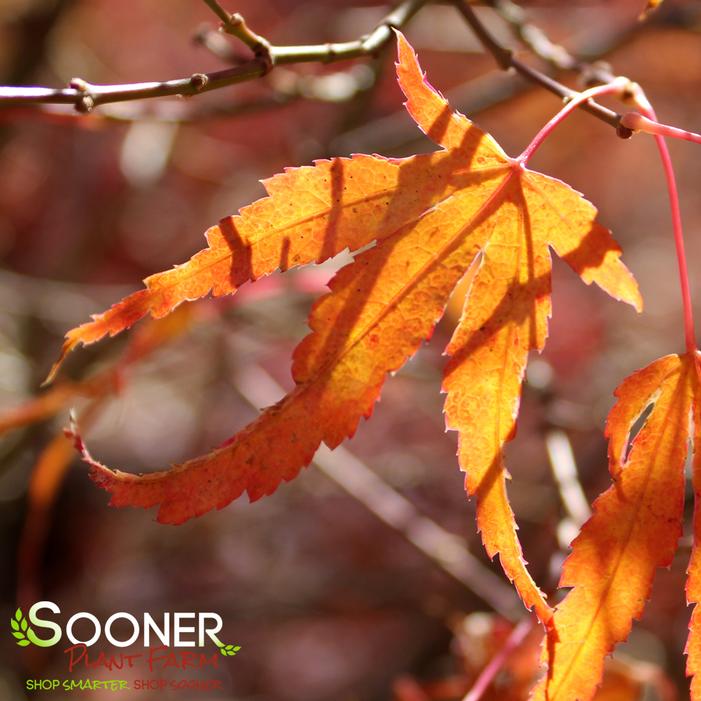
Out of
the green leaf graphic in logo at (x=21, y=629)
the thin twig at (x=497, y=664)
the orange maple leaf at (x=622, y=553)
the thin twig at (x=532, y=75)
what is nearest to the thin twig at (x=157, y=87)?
the thin twig at (x=532, y=75)

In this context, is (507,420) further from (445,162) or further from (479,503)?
(445,162)

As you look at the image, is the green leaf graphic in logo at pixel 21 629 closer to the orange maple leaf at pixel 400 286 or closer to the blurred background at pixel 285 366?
the blurred background at pixel 285 366

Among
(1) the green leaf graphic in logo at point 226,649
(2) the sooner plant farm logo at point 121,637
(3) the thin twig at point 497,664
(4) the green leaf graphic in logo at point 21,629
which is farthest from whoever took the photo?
(2) the sooner plant farm logo at point 121,637

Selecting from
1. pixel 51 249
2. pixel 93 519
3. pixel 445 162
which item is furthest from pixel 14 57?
pixel 445 162

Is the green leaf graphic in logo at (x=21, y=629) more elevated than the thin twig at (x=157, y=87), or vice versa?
the thin twig at (x=157, y=87)

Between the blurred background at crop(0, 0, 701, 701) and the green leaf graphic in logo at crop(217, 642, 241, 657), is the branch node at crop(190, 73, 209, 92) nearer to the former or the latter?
the blurred background at crop(0, 0, 701, 701)

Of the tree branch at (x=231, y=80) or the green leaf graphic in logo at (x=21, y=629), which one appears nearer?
the tree branch at (x=231, y=80)
